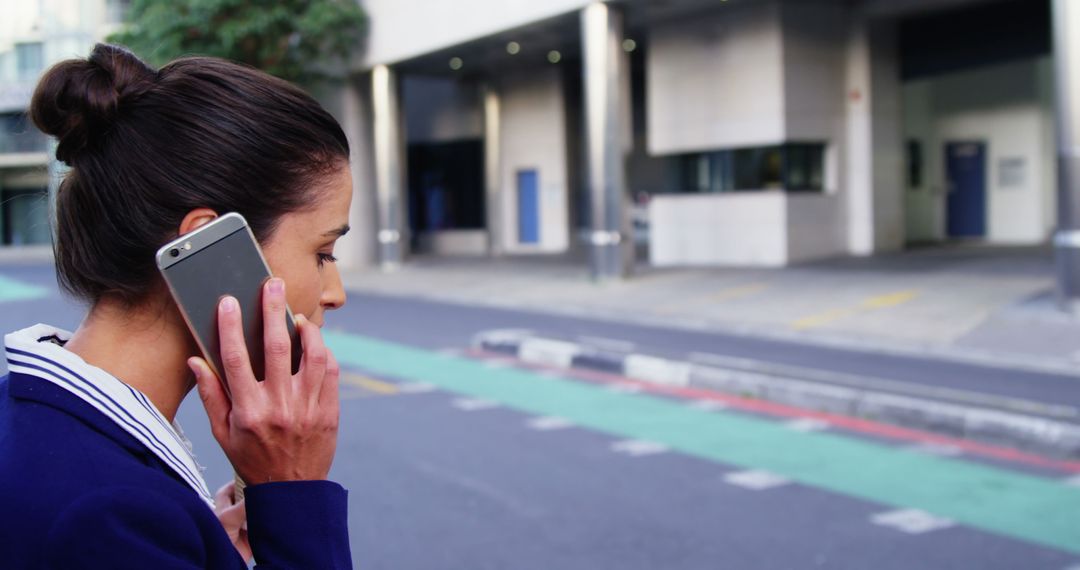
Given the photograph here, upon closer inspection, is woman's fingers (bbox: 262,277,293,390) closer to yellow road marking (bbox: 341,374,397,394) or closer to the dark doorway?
yellow road marking (bbox: 341,374,397,394)

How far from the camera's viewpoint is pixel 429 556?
4707 millimetres

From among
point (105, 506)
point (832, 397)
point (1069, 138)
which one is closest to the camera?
point (105, 506)

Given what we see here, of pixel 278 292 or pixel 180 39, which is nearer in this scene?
pixel 278 292

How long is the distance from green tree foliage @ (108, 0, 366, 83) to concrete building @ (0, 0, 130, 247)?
54.3 inches

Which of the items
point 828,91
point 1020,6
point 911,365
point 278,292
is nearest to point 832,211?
point 828,91

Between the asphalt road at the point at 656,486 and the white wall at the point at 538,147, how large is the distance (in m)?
21.5

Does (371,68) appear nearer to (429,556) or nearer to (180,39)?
(180,39)

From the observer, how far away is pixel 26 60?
1575 inches

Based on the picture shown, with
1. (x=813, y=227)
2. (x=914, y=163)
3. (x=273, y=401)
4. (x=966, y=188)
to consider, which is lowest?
(x=813, y=227)

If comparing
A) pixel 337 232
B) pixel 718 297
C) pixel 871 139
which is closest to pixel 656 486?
pixel 337 232

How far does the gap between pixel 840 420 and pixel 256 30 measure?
1963cm

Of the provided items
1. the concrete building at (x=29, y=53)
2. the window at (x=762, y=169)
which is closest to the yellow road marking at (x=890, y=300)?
the window at (x=762, y=169)

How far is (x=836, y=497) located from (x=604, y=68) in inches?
554

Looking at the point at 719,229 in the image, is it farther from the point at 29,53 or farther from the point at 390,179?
the point at 29,53
